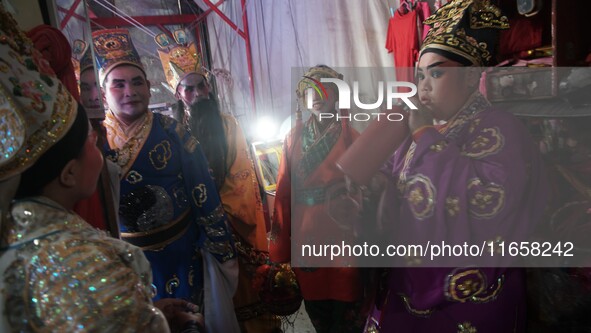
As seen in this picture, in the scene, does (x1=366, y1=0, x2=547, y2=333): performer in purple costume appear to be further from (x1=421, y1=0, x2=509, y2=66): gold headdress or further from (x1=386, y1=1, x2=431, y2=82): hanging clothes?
(x1=386, y1=1, x2=431, y2=82): hanging clothes

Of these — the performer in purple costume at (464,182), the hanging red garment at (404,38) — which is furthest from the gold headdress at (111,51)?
the hanging red garment at (404,38)

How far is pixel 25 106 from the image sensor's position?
2.01 ft

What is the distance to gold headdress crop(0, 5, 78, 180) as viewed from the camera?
0.59 meters

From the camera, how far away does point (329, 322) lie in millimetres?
1630

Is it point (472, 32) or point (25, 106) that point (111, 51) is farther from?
point (472, 32)

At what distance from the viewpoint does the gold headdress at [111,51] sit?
1546 mm

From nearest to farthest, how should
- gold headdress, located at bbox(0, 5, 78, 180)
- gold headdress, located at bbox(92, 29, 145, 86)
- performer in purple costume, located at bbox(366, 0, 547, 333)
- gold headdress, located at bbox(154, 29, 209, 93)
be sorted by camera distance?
gold headdress, located at bbox(0, 5, 78, 180) < performer in purple costume, located at bbox(366, 0, 547, 333) < gold headdress, located at bbox(92, 29, 145, 86) < gold headdress, located at bbox(154, 29, 209, 93)

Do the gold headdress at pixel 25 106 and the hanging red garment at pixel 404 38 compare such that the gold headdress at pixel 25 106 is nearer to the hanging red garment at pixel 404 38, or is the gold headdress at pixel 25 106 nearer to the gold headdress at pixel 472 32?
the gold headdress at pixel 472 32

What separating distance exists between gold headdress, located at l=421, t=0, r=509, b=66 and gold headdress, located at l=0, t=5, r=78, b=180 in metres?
0.91

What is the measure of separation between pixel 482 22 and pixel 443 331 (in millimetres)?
878

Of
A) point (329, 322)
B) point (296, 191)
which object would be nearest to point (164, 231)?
point (296, 191)

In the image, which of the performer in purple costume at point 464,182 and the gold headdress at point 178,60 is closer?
the performer in purple costume at point 464,182

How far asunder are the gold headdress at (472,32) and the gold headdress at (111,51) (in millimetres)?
1249

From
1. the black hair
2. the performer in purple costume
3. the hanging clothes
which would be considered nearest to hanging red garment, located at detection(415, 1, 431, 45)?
the hanging clothes
